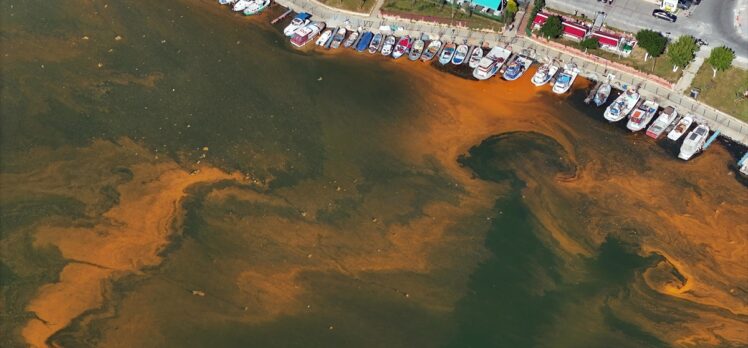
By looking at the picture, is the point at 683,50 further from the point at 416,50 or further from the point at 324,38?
the point at 324,38

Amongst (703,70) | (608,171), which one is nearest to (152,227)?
(608,171)

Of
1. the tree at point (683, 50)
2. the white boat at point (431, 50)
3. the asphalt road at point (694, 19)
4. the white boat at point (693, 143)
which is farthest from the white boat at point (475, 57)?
the white boat at point (693, 143)

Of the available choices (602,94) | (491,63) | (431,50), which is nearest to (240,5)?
(431,50)

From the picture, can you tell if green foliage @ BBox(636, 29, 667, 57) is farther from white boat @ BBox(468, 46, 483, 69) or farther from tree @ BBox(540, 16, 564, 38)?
white boat @ BBox(468, 46, 483, 69)

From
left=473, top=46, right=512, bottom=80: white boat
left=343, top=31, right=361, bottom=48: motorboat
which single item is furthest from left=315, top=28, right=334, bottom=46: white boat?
left=473, top=46, right=512, bottom=80: white boat

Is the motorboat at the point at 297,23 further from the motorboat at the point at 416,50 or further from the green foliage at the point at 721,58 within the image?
the green foliage at the point at 721,58

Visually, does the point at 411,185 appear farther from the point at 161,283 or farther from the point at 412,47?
the point at 161,283
